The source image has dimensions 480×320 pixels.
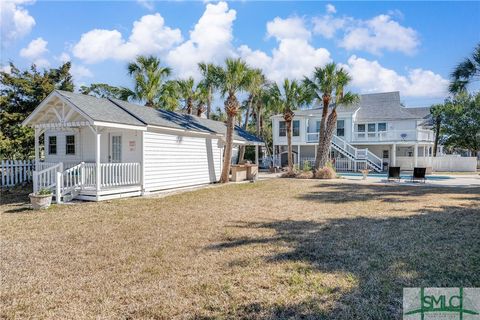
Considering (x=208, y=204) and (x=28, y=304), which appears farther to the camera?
(x=208, y=204)

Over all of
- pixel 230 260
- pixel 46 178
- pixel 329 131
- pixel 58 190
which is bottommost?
pixel 230 260

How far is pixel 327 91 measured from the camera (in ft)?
67.8

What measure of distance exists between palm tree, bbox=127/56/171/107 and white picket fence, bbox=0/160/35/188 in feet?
33.3

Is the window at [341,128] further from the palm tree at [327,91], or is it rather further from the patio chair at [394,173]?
the patio chair at [394,173]

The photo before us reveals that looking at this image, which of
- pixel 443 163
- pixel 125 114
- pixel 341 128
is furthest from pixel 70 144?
pixel 443 163

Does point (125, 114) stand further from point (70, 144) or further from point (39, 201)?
point (39, 201)

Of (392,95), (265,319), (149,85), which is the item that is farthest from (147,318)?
(392,95)

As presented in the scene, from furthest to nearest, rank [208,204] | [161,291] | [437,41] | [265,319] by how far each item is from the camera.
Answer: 1. [437,41]
2. [208,204]
3. [161,291]
4. [265,319]

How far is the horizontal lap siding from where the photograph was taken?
545 inches

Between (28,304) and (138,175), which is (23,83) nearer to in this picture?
(138,175)

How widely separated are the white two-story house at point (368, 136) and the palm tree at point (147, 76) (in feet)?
40.8

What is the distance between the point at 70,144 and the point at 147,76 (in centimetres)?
1101

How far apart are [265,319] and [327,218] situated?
18.4 feet

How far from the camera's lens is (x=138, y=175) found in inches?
524
